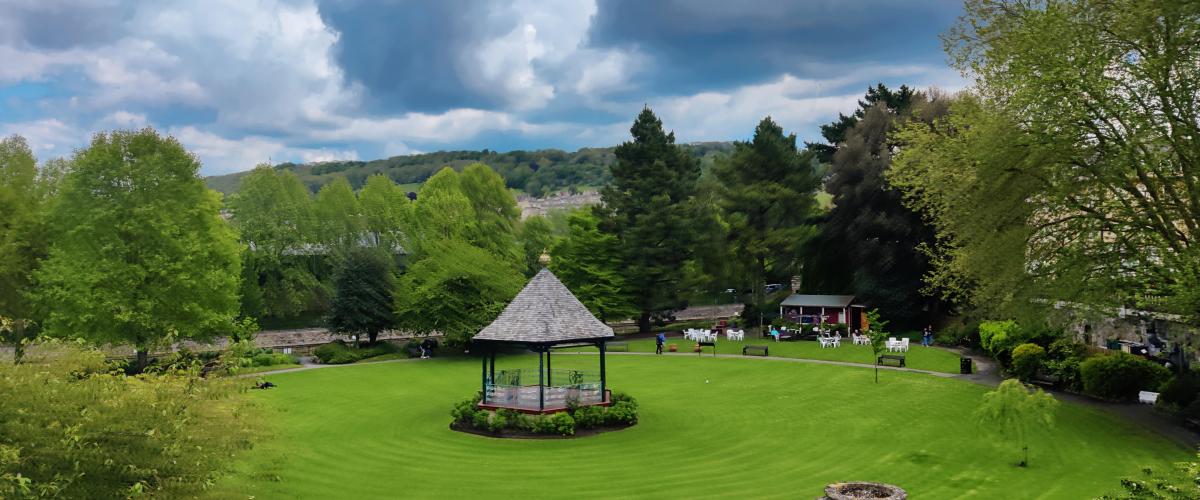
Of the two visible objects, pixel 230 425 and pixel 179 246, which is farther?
pixel 179 246

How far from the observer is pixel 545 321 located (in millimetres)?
30219

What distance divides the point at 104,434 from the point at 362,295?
4116cm

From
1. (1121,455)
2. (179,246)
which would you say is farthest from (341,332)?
(1121,455)

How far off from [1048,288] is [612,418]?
1605cm

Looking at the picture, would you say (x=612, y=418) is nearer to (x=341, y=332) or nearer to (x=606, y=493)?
(x=606, y=493)

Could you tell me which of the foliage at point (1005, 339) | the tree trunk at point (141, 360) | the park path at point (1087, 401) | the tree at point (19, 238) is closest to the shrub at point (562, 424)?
the park path at point (1087, 401)

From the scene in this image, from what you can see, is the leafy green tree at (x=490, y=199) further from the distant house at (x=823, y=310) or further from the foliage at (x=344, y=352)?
the distant house at (x=823, y=310)

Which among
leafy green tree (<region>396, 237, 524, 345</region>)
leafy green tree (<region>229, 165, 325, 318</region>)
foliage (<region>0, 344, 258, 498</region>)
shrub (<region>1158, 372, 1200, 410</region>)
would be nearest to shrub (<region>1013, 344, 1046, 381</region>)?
shrub (<region>1158, 372, 1200, 410</region>)

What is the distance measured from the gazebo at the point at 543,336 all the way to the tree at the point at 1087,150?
14.7 meters

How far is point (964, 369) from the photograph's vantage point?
38.2 meters

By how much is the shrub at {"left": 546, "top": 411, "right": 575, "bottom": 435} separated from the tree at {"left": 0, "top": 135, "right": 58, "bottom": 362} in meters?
33.3

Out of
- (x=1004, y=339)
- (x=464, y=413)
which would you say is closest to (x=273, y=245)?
(x=464, y=413)

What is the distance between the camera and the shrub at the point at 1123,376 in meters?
31.0

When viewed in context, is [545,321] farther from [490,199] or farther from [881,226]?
[490,199]
